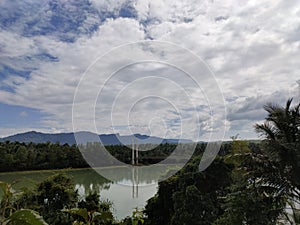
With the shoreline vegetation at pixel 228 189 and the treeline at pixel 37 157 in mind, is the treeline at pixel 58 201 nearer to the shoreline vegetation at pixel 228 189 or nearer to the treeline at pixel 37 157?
the shoreline vegetation at pixel 228 189

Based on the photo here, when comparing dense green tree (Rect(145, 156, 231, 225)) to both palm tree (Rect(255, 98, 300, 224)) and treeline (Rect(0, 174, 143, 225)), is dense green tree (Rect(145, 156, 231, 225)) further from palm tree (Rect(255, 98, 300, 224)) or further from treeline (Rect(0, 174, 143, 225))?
palm tree (Rect(255, 98, 300, 224))

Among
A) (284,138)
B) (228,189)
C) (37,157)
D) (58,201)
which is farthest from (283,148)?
(37,157)

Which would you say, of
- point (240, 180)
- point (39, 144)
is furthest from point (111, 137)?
point (39, 144)

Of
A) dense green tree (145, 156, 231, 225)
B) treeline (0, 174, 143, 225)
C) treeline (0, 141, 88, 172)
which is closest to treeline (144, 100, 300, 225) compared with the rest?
dense green tree (145, 156, 231, 225)

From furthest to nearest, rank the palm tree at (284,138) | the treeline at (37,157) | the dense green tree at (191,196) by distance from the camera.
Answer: the treeline at (37,157) < the dense green tree at (191,196) < the palm tree at (284,138)

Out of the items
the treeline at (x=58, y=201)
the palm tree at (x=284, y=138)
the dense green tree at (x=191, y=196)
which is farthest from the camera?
the dense green tree at (x=191, y=196)

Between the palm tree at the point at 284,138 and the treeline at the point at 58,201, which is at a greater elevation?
the palm tree at the point at 284,138

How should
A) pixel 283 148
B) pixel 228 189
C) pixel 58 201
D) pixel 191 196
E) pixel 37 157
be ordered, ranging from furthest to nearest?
pixel 37 157
pixel 228 189
pixel 191 196
pixel 58 201
pixel 283 148

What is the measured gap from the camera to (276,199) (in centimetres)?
560

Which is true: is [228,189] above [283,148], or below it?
below

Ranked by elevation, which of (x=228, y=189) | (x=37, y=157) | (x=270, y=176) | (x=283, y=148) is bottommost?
(x=228, y=189)

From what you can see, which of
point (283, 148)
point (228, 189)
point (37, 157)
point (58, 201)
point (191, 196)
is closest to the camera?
point (283, 148)

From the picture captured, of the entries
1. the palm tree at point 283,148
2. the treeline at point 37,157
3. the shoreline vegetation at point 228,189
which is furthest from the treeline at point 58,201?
the treeline at point 37,157

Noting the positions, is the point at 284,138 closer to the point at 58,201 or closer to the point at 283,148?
the point at 283,148
